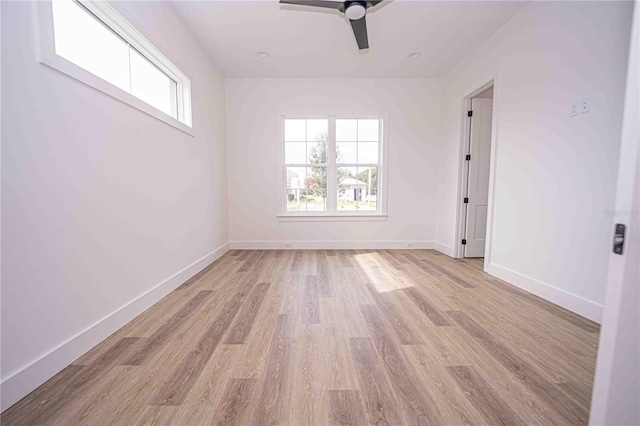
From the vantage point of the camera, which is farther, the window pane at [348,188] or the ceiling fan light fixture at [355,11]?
the window pane at [348,188]

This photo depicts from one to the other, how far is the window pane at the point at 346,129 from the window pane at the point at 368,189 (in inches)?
23.2

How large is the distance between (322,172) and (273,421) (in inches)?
143

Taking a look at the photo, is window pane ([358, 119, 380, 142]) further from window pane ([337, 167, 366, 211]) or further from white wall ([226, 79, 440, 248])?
window pane ([337, 167, 366, 211])

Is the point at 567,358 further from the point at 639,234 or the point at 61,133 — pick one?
the point at 61,133

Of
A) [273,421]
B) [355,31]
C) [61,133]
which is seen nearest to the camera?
[273,421]

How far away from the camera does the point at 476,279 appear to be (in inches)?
108

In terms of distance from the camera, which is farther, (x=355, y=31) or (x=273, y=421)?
(x=355, y=31)

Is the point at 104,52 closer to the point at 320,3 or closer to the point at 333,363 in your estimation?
the point at 320,3

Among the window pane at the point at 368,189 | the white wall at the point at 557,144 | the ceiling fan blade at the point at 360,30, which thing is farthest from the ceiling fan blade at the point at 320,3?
the window pane at the point at 368,189

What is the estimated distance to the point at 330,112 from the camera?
13.4 ft

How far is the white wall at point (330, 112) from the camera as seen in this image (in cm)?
405

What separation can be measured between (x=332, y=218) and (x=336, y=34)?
2.61 meters

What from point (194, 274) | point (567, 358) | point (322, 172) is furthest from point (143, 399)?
point (322, 172)

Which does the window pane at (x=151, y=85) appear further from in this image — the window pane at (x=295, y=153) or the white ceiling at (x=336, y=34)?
the window pane at (x=295, y=153)
